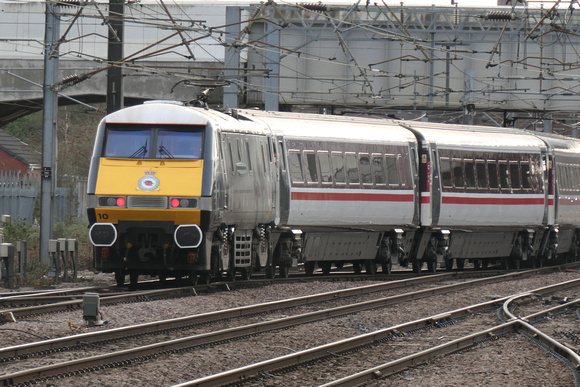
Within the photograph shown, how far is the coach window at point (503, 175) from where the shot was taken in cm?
2752

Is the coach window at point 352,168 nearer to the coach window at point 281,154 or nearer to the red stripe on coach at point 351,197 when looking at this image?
the red stripe on coach at point 351,197

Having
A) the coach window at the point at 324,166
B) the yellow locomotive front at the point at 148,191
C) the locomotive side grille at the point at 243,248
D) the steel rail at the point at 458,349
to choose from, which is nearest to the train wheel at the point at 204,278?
the locomotive side grille at the point at 243,248

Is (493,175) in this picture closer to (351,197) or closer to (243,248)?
(351,197)

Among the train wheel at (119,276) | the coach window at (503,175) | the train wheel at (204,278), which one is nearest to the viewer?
the train wheel at (119,276)

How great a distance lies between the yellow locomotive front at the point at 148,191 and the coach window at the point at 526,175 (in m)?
11.8

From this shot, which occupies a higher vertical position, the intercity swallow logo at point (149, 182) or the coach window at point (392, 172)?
the coach window at point (392, 172)

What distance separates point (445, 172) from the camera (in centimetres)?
2598

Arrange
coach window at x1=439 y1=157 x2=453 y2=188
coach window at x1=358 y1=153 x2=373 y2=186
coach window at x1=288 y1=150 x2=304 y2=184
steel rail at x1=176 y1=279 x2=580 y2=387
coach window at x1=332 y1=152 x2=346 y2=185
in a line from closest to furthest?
steel rail at x1=176 y1=279 x2=580 y2=387 → coach window at x1=288 y1=150 x2=304 y2=184 → coach window at x1=332 y1=152 x2=346 y2=185 → coach window at x1=358 y1=153 x2=373 y2=186 → coach window at x1=439 y1=157 x2=453 y2=188

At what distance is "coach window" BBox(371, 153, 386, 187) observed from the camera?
24062mm

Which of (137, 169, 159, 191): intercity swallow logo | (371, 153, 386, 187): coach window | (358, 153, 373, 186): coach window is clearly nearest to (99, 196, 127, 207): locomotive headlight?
(137, 169, 159, 191): intercity swallow logo

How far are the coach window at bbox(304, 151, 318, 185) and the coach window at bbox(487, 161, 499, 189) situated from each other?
6.25 meters

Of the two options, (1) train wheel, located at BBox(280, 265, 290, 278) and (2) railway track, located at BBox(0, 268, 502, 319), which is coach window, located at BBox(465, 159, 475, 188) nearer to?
(2) railway track, located at BBox(0, 268, 502, 319)

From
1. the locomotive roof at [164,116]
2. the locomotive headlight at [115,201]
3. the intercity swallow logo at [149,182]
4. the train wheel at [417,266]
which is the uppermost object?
the locomotive roof at [164,116]

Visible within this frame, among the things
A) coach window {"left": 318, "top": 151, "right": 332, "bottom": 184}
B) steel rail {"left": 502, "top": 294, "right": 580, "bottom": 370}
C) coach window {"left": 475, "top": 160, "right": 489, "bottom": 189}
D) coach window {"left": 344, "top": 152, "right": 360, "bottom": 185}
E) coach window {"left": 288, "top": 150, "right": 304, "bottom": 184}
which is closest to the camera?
steel rail {"left": 502, "top": 294, "right": 580, "bottom": 370}
